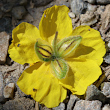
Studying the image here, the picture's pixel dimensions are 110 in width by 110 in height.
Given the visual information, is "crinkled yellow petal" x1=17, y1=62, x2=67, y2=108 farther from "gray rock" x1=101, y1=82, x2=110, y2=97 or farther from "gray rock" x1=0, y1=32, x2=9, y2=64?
"gray rock" x1=0, y1=32, x2=9, y2=64

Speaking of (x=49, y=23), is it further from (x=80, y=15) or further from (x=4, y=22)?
(x=4, y=22)

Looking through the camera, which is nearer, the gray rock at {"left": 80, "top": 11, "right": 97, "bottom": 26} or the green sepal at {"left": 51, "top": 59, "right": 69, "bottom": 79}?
the green sepal at {"left": 51, "top": 59, "right": 69, "bottom": 79}

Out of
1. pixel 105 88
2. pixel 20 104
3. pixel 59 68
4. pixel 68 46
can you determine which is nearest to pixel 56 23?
pixel 68 46

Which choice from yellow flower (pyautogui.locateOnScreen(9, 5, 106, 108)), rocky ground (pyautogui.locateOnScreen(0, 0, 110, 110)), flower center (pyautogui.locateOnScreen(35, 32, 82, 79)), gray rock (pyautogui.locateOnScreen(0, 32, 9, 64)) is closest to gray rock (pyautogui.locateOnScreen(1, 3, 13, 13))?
rocky ground (pyautogui.locateOnScreen(0, 0, 110, 110))

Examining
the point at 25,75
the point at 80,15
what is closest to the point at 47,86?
the point at 25,75

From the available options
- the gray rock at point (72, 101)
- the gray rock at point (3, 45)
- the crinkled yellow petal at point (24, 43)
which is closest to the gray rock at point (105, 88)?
the gray rock at point (72, 101)

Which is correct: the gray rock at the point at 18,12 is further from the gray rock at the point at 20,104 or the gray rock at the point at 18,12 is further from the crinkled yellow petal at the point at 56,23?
the gray rock at the point at 20,104

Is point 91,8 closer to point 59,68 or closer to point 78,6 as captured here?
point 78,6
